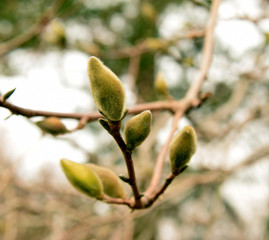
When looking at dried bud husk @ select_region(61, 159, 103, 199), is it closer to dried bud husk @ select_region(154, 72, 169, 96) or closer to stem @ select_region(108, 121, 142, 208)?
stem @ select_region(108, 121, 142, 208)

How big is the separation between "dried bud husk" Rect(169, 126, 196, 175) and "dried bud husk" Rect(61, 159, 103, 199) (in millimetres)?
117

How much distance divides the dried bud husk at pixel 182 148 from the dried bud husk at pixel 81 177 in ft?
0.38

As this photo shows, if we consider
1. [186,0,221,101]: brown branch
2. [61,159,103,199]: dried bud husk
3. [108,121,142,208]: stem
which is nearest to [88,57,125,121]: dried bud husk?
[108,121,142,208]: stem

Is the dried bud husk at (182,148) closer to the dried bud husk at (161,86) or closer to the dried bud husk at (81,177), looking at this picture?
the dried bud husk at (81,177)

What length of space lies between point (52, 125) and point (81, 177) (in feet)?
0.39

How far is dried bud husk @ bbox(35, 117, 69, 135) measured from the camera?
47 centimetres

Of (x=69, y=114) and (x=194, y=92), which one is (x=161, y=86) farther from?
(x=69, y=114)

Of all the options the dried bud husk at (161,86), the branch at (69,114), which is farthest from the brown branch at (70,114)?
the dried bud husk at (161,86)

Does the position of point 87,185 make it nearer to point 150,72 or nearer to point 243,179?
point 243,179

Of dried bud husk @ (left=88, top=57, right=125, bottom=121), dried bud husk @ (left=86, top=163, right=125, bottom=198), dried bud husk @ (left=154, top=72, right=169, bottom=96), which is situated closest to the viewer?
dried bud husk @ (left=88, top=57, right=125, bottom=121)

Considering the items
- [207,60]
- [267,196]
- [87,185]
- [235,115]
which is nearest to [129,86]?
[207,60]

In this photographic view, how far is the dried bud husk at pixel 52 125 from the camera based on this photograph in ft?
1.55

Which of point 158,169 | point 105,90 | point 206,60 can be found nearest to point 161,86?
point 206,60

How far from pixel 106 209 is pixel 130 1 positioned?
8.37 feet
